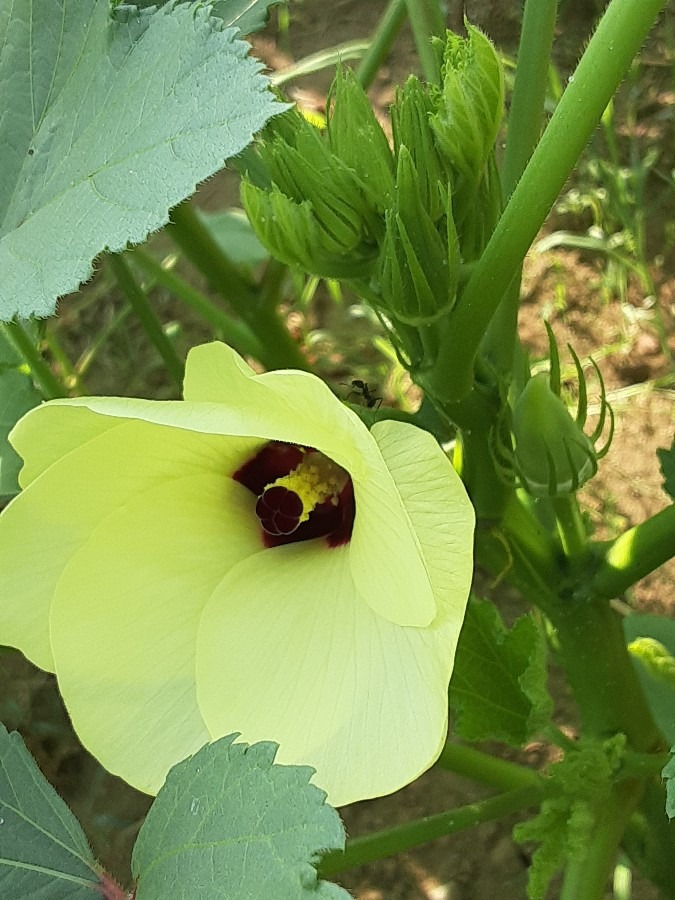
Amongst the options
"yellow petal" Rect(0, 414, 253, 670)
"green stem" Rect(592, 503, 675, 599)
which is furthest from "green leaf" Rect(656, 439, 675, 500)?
"yellow petal" Rect(0, 414, 253, 670)

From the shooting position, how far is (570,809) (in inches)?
29.0

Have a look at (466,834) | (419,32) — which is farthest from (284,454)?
(466,834)

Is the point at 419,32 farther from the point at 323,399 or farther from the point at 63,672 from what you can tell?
the point at 63,672

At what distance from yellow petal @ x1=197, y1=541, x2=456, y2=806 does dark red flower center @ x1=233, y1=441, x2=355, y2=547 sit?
1.2 inches

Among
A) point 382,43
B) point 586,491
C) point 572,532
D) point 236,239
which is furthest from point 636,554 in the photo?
point 236,239

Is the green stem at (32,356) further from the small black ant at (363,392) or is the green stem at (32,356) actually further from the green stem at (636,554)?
the green stem at (636,554)

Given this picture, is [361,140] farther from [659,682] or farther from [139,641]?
[659,682]

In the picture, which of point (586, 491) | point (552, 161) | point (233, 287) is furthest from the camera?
point (586, 491)

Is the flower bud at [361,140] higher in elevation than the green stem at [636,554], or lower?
higher

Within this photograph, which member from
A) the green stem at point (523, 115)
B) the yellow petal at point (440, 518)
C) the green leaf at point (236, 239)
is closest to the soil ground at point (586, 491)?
the green leaf at point (236, 239)

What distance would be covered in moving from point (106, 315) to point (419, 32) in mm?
1112

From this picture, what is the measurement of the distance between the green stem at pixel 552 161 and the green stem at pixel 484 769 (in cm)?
37

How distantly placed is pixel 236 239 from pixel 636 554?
2.74 ft

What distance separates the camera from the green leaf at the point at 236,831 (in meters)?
0.46
